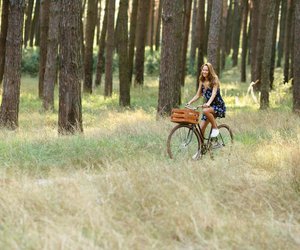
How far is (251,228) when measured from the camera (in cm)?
571

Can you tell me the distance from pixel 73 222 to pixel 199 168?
8.66 feet

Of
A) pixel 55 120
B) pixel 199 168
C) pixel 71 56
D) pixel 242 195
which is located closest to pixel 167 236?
pixel 242 195

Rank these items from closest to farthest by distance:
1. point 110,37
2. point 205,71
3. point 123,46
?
point 205,71 < point 123,46 < point 110,37

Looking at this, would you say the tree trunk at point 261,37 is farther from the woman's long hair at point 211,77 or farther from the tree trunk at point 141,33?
the woman's long hair at point 211,77

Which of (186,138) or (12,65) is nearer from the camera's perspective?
(186,138)

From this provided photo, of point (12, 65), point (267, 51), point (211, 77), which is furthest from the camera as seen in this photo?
point (267, 51)

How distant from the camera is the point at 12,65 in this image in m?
13.2

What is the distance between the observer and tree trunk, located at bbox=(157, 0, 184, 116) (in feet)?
46.5

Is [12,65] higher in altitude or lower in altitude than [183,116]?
higher

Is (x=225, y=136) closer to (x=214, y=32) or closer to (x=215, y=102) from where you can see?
(x=215, y=102)

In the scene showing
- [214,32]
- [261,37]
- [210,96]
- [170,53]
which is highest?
[261,37]

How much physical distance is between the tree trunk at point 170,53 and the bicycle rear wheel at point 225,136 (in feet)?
12.0

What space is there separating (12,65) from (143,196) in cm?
786

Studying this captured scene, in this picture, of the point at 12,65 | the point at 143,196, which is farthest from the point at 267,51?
the point at 143,196
